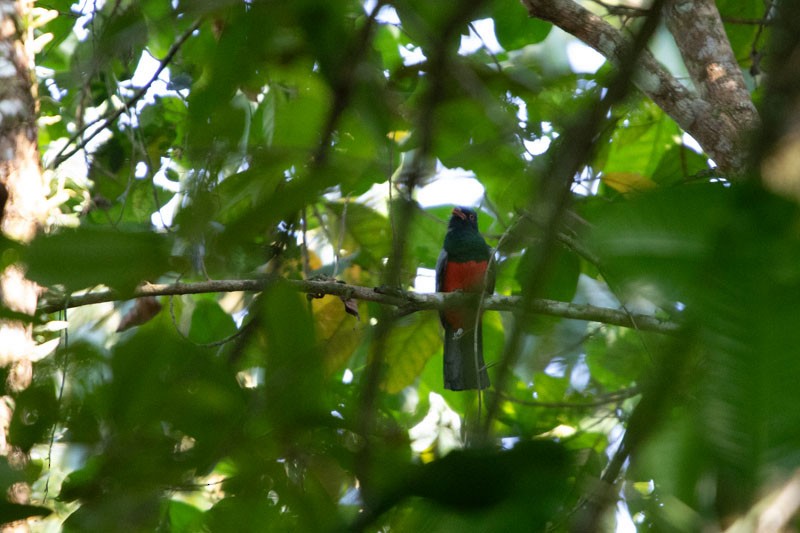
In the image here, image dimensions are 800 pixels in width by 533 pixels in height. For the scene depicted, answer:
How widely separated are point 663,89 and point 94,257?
101 inches

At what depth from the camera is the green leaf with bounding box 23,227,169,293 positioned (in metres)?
0.58

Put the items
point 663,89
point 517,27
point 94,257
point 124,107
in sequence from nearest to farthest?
point 94,257, point 124,107, point 663,89, point 517,27

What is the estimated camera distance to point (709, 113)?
108 inches

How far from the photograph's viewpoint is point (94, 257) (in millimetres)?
593

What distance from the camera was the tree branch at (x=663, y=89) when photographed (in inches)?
106

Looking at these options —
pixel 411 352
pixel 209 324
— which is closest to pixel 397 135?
pixel 209 324

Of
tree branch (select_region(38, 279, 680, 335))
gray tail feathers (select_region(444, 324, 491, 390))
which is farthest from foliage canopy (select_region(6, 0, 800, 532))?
gray tail feathers (select_region(444, 324, 491, 390))

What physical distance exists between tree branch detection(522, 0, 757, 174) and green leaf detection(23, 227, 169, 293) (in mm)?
2302

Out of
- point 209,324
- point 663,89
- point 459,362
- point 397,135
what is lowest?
point 459,362

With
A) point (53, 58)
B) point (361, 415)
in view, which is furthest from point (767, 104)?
point (53, 58)

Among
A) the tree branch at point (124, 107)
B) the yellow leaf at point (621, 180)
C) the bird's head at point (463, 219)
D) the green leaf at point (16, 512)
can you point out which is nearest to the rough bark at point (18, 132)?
the tree branch at point (124, 107)

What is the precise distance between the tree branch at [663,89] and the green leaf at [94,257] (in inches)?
90.6

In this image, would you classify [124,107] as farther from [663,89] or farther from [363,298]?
[663,89]

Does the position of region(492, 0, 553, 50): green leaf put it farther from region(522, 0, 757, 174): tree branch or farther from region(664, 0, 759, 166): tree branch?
region(664, 0, 759, 166): tree branch
